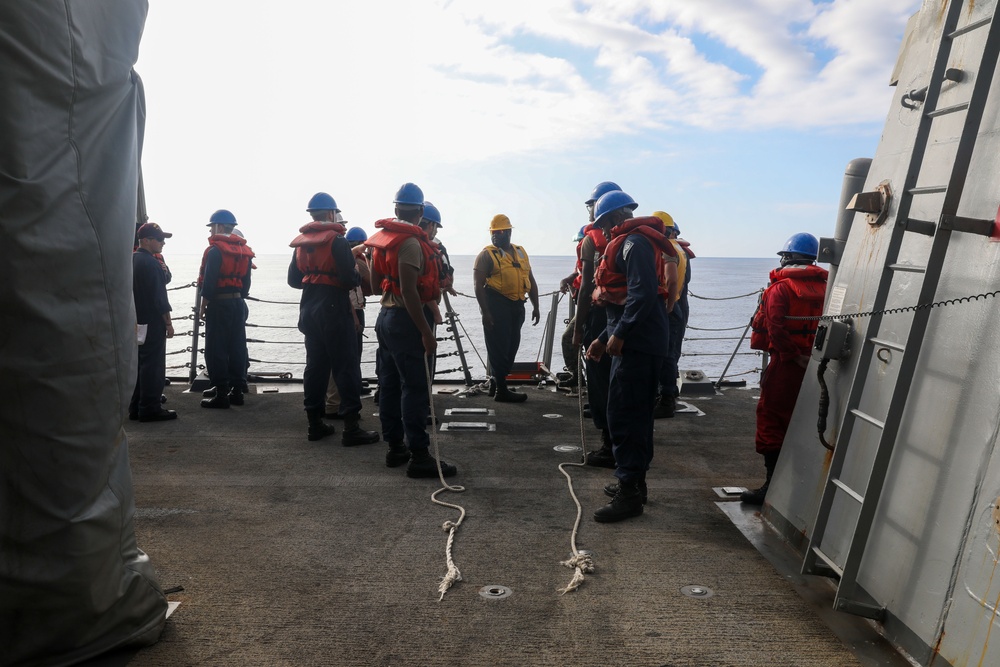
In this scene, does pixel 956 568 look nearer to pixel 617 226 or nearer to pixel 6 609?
pixel 617 226

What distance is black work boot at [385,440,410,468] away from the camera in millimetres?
5574

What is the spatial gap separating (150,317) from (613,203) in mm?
5024

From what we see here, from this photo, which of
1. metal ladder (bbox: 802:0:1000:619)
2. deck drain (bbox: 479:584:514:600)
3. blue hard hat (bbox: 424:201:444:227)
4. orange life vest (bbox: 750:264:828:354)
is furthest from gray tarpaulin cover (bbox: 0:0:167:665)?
blue hard hat (bbox: 424:201:444:227)

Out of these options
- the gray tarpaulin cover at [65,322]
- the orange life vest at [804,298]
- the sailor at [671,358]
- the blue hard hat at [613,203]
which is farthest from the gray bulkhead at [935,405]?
the sailor at [671,358]

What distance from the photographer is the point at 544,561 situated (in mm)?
3729

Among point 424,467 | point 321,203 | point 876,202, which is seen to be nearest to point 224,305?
point 321,203

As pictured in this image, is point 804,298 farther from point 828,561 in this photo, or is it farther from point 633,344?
point 828,561

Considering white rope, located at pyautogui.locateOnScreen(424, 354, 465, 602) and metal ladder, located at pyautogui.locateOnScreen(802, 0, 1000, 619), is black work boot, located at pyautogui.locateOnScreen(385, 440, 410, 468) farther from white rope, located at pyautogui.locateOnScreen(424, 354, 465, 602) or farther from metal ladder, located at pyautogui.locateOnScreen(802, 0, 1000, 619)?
metal ladder, located at pyautogui.locateOnScreen(802, 0, 1000, 619)

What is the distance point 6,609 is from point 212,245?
5.80m

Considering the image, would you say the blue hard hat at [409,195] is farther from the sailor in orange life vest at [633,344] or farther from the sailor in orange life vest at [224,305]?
the sailor in orange life vest at [224,305]

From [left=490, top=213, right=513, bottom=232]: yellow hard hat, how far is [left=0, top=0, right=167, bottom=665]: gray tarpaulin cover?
5.57 metres

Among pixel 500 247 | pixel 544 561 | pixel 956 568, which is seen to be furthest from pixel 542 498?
pixel 500 247

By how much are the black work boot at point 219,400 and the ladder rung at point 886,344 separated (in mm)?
6583

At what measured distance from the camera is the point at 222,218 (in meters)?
7.95
